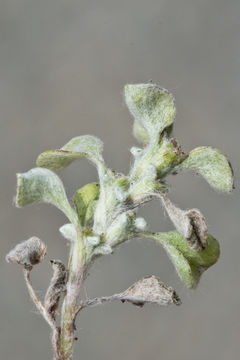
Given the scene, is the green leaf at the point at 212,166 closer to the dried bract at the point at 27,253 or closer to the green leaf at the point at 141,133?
the green leaf at the point at 141,133

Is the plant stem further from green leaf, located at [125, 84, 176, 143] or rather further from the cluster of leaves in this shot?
green leaf, located at [125, 84, 176, 143]

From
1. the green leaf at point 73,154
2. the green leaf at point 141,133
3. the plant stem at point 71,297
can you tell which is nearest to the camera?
the plant stem at point 71,297

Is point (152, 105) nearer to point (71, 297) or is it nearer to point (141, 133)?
point (141, 133)

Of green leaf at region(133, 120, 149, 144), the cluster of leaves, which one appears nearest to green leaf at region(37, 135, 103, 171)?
the cluster of leaves

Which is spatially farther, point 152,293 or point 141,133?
point 141,133

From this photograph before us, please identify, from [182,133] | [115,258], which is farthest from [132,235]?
[182,133]

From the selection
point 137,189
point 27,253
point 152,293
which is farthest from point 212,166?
point 27,253

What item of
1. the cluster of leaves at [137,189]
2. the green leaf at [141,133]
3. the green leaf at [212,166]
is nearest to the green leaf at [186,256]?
the cluster of leaves at [137,189]
